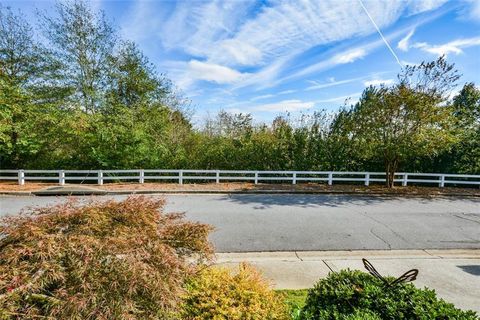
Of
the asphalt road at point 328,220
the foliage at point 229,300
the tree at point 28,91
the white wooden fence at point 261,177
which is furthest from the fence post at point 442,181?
the tree at point 28,91

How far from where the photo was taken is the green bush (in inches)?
74.7

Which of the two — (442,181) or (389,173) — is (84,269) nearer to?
(389,173)

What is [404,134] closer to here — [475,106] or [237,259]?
[475,106]

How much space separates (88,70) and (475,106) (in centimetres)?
2224

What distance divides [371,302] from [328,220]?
584 centimetres

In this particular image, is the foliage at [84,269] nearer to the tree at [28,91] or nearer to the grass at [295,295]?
the grass at [295,295]

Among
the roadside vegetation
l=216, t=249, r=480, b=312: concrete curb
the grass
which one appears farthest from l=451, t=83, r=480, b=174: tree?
the roadside vegetation

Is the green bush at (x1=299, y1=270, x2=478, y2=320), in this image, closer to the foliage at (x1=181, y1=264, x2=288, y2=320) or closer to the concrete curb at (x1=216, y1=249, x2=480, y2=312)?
the foliage at (x1=181, y1=264, x2=288, y2=320)

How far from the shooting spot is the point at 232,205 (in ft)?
31.0

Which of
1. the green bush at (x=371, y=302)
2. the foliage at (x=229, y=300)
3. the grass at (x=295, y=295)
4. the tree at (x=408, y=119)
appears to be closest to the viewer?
the green bush at (x=371, y=302)

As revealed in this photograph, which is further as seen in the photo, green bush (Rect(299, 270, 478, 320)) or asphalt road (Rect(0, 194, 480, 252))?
asphalt road (Rect(0, 194, 480, 252))

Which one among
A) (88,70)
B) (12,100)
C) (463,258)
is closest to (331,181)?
(463,258)

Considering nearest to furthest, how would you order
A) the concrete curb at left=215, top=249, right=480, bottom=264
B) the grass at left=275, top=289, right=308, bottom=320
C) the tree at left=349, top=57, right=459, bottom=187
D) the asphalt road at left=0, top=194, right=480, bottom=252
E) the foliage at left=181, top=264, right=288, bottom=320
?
the foliage at left=181, top=264, right=288, bottom=320 < the grass at left=275, top=289, right=308, bottom=320 < the concrete curb at left=215, top=249, right=480, bottom=264 < the asphalt road at left=0, top=194, right=480, bottom=252 < the tree at left=349, top=57, right=459, bottom=187

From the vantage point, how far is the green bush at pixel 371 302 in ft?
6.23
